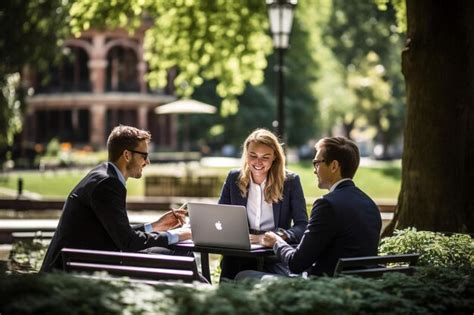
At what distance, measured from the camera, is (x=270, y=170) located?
779 centimetres

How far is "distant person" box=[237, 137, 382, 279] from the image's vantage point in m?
6.29

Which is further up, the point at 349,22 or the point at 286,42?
the point at 349,22

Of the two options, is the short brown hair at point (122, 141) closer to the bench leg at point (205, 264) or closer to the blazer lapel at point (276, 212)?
the blazer lapel at point (276, 212)

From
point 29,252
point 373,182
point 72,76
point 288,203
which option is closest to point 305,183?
point 373,182

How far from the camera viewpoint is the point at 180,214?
24.4ft

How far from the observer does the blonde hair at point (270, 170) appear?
300 inches

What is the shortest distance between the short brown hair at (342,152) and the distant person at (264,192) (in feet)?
3.79

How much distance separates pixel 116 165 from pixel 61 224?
606 mm

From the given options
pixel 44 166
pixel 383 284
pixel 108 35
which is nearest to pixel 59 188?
pixel 44 166

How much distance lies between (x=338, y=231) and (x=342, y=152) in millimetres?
550

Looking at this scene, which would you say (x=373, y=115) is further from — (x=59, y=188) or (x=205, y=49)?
(x=205, y=49)

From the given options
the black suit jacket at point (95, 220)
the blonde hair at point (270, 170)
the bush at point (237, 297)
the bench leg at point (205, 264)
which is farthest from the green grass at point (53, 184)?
the bush at point (237, 297)

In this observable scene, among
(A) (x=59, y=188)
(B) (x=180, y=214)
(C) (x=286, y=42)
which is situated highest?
(C) (x=286, y=42)

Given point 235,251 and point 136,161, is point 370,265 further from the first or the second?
point 136,161
